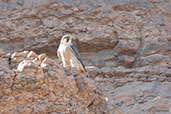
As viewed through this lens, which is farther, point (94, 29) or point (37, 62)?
point (94, 29)

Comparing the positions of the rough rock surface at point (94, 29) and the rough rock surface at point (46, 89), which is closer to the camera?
the rough rock surface at point (46, 89)

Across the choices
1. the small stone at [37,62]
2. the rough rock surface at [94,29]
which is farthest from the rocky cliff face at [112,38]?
the small stone at [37,62]

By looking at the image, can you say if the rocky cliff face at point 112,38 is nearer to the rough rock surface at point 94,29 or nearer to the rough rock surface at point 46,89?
the rough rock surface at point 94,29

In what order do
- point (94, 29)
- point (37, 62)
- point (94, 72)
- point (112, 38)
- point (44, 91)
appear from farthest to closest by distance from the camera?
point (94, 29), point (112, 38), point (94, 72), point (37, 62), point (44, 91)

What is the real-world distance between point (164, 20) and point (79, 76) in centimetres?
662

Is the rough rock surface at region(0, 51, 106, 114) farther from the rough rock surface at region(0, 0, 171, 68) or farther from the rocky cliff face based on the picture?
the rough rock surface at region(0, 0, 171, 68)

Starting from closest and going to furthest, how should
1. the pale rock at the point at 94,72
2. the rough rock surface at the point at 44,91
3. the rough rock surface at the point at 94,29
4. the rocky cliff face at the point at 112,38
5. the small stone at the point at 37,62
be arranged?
1. the rough rock surface at the point at 44,91
2. the small stone at the point at 37,62
3. the rocky cliff face at the point at 112,38
4. the pale rock at the point at 94,72
5. the rough rock surface at the point at 94,29

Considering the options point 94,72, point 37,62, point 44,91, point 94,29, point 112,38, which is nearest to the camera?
point 44,91

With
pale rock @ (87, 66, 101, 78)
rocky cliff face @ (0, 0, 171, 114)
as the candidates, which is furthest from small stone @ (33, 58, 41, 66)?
pale rock @ (87, 66, 101, 78)

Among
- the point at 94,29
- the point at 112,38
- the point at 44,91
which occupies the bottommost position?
the point at 112,38

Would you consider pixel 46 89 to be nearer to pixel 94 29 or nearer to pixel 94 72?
pixel 94 72

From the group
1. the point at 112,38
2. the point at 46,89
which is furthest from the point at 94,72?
the point at 46,89

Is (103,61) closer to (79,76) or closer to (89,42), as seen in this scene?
(89,42)

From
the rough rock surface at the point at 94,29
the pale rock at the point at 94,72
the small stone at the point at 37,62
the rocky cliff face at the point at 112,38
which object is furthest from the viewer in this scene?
the rough rock surface at the point at 94,29
